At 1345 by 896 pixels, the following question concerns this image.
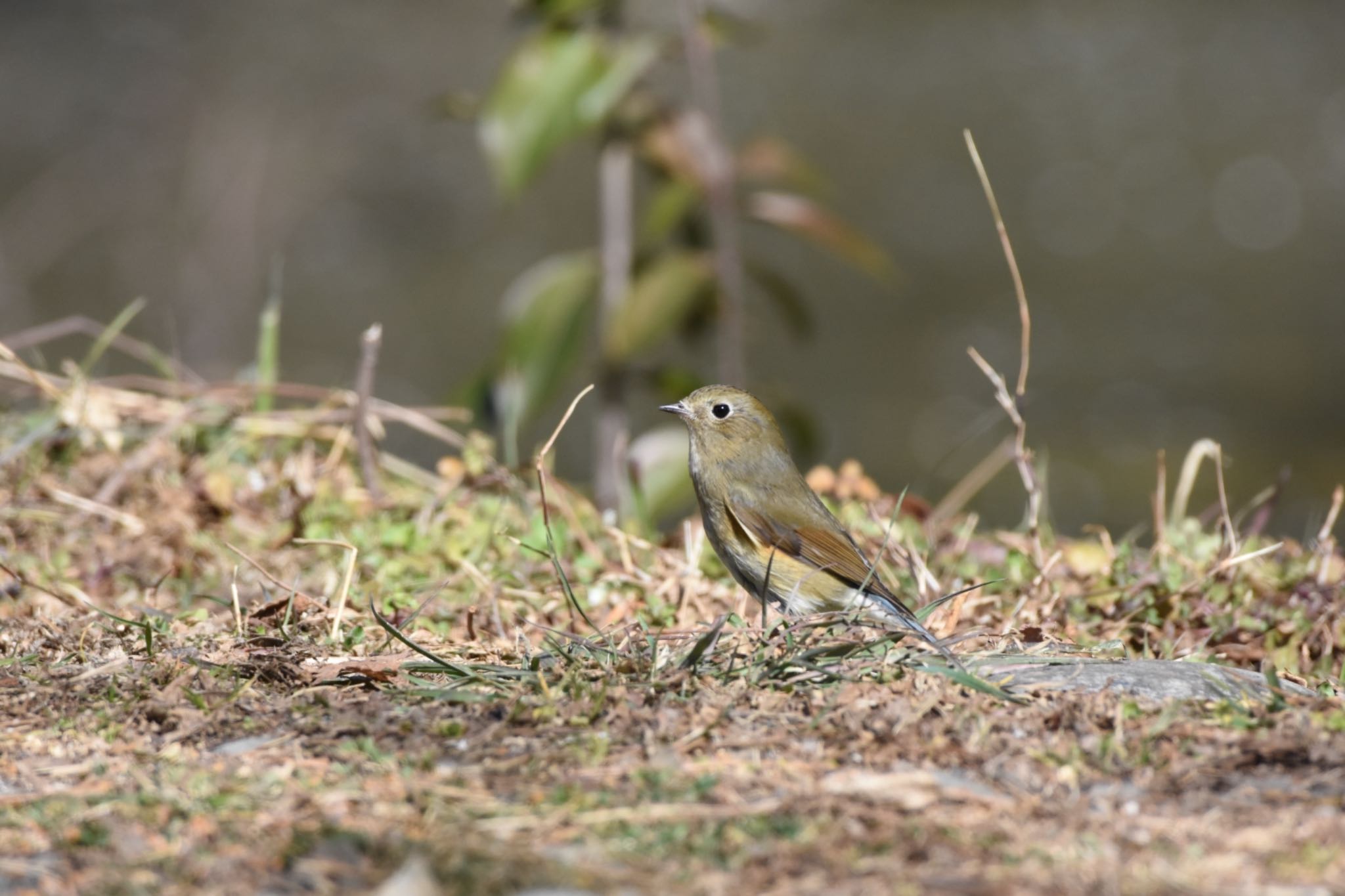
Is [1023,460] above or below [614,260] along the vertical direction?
below

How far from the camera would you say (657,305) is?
195 inches

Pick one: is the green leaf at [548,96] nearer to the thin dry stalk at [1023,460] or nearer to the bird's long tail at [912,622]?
the thin dry stalk at [1023,460]

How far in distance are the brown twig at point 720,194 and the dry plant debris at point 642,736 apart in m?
1.12

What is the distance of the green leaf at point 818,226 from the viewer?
16.3ft

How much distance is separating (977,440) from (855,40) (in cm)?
911

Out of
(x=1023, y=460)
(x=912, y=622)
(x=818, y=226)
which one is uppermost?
(x=818, y=226)

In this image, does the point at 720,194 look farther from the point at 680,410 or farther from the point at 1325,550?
the point at 1325,550

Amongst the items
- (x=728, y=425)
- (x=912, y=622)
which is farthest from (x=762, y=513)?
(x=912, y=622)

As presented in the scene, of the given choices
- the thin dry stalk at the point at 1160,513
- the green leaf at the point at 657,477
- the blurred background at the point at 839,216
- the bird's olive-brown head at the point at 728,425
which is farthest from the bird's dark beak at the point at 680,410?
the blurred background at the point at 839,216

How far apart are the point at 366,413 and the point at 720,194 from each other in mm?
1373

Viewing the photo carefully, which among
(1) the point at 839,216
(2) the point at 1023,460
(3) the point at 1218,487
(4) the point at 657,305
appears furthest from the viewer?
(1) the point at 839,216

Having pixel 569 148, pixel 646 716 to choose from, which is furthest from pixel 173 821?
pixel 569 148

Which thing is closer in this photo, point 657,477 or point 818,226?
point 657,477

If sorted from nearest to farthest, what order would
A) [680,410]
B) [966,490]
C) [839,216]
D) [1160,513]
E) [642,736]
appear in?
1. [642,736]
2. [1160,513]
3. [680,410]
4. [966,490]
5. [839,216]
